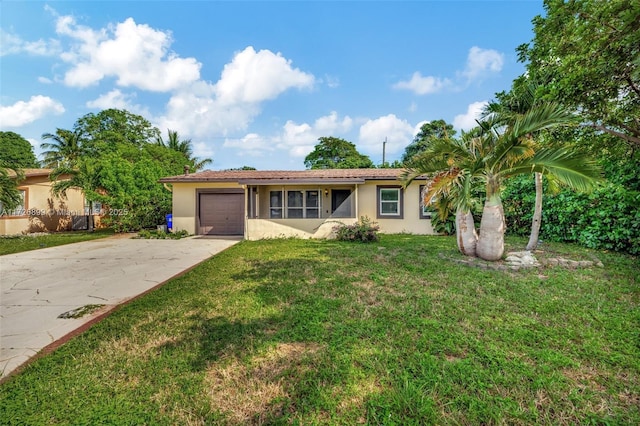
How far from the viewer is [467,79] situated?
36.2 ft

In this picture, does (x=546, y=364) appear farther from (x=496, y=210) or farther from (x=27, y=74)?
(x=27, y=74)

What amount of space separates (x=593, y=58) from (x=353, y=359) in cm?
585

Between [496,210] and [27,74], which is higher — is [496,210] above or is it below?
below

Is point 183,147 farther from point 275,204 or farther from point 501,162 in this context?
point 501,162

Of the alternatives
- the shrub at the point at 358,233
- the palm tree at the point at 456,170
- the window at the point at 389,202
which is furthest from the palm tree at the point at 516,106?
the window at the point at 389,202

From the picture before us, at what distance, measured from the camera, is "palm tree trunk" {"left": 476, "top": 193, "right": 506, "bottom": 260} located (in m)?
6.07

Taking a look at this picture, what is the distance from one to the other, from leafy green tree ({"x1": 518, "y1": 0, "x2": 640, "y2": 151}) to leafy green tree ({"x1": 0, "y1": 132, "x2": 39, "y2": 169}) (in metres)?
41.5

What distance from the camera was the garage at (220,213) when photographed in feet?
42.5

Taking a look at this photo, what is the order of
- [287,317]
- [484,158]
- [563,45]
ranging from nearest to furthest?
1. [287,317]
2. [563,45]
3. [484,158]

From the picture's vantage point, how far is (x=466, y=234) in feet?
21.8

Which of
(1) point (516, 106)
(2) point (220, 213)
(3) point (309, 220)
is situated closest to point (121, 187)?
(2) point (220, 213)

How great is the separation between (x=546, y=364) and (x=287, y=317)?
2.71 m

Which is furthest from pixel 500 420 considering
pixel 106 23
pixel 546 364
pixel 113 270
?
pixel 106 23

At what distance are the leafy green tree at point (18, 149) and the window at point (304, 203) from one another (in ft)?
108
